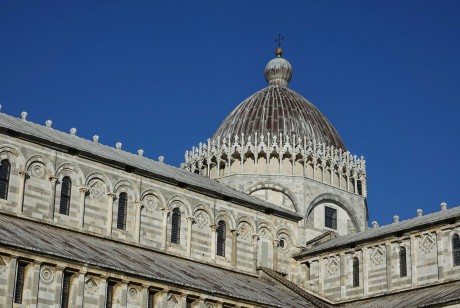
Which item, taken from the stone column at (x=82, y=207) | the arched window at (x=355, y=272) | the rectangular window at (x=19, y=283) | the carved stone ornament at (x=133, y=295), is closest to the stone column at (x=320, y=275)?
the arched window at (x=355, y=272)

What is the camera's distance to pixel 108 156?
51.1 m

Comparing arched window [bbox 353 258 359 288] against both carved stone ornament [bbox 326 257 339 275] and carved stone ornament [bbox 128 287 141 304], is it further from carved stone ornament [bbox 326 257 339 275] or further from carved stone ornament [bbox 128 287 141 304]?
carved stone ornament [bbox 128 287 141 304]

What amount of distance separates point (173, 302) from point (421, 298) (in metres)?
13.6

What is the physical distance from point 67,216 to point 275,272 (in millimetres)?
14725

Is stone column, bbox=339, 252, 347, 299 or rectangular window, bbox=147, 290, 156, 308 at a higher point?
stone column, bbox=339, 252, 347, 299

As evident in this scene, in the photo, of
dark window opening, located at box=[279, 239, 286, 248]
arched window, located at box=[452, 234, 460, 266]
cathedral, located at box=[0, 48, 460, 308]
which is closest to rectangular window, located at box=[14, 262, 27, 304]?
cathedral, located at box=[0, 48, 460, 308]

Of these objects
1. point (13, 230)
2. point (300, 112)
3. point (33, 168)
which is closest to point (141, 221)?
point (33, 168)

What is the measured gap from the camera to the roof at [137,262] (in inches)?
1609

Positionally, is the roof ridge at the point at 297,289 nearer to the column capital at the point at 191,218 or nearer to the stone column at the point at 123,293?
the column capital at the point at 191,218

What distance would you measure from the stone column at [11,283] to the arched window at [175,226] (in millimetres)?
15619

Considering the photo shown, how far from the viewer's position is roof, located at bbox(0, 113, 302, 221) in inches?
1885

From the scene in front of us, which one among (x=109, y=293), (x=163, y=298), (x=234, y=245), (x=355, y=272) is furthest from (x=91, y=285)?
(x=355, y=272)

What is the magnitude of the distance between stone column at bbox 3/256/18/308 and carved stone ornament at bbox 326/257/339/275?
941 inches

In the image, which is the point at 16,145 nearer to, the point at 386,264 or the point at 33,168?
the point at 33,168
